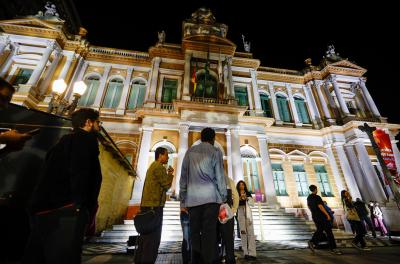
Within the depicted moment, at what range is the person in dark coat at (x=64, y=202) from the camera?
1.63 meters

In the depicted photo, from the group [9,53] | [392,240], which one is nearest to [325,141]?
[392,240]

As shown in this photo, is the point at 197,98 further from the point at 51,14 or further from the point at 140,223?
the point at 51,14

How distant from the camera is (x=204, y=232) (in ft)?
8.21

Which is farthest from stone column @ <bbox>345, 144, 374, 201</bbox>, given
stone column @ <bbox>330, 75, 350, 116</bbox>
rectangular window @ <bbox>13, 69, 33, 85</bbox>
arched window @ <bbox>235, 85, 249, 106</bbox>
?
rectangular window @ <bbox>13, 69, 33, 85</bbox>

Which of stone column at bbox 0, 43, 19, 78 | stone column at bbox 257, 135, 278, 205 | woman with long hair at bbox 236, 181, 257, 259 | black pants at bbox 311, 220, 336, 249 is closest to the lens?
woman with long hair at bbox 236, 181, 257, 259

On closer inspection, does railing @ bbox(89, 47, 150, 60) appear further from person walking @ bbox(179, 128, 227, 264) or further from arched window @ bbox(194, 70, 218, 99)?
person walking @ bbox(179, 128, 227, 264)

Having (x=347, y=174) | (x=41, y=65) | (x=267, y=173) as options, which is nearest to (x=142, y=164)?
(x=267, y=173)

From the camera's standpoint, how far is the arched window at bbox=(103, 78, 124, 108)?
583 inches

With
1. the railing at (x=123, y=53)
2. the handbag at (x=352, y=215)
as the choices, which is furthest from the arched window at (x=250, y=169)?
the railing at (x=123, y=53)

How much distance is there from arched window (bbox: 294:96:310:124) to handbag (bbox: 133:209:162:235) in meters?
16.1

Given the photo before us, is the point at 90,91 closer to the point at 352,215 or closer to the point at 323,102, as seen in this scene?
the point at 352,215

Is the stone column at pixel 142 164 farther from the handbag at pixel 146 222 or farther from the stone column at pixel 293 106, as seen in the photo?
the stone column at pixel 293 106

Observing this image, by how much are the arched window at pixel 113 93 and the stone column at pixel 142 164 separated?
3.97 m

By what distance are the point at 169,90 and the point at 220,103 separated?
167 inches
